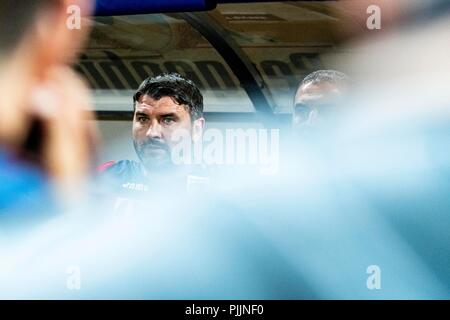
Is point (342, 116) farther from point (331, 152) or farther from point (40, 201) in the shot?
point (40, 201)

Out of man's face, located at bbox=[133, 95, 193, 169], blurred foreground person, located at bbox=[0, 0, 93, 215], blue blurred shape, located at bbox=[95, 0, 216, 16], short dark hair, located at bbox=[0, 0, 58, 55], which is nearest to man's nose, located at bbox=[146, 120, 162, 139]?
man's face, located at bbox=[133, 95, 193, 169]

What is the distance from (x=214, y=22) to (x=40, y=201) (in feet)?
1.88

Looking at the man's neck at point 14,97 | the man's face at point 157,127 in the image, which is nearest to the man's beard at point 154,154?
the man's face at point 157,127

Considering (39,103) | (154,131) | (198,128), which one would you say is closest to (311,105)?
(198,128)

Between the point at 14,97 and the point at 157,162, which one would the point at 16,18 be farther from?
the point at 157,162

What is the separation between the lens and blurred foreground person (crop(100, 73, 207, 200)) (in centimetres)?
160

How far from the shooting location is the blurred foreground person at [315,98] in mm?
1566

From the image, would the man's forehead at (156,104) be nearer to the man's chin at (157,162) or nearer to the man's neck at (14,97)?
the man's chin at (157,162)

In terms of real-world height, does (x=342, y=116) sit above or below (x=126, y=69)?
below

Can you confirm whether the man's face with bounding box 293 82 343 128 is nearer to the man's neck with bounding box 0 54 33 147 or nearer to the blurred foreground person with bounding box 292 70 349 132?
the blurred foreground person with bounding box 292 70 349 132

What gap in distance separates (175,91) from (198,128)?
10cm
